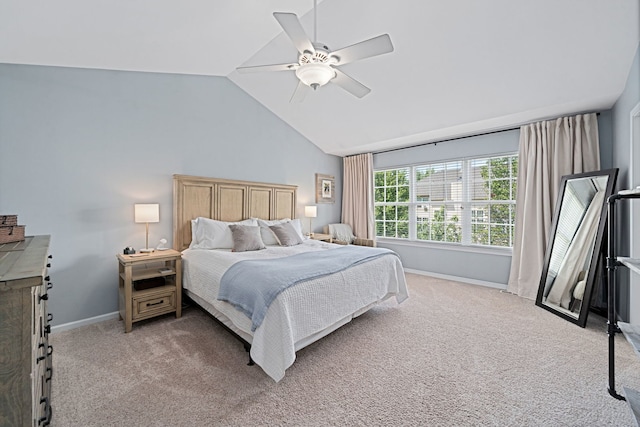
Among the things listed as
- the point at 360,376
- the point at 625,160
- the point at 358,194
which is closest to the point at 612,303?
the point at 360,376

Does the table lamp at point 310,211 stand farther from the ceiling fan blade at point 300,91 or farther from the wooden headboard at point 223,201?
the ceiling fan blade at point 300,91

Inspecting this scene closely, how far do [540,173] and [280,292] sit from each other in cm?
382

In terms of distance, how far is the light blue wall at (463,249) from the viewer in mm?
4043

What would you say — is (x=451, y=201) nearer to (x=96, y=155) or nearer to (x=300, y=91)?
(x=300, y=91)

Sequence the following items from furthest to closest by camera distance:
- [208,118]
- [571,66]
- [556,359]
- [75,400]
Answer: [208,118], [571,66], [556,359], [75,400]

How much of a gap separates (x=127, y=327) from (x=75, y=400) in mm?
970

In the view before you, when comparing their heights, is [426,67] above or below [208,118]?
above

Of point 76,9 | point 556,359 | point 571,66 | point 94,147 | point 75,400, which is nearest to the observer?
point 75,400

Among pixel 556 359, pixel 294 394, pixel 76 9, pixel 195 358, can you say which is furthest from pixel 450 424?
pixel 76 9

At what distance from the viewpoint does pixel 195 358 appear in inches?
90.0

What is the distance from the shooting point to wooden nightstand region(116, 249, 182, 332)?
2.74m

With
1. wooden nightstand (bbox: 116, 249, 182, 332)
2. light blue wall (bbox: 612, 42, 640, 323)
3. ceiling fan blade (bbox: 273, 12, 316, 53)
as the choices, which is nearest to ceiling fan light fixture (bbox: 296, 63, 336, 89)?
ceiling fan blade (bbox: 273, 12, 316, 53)

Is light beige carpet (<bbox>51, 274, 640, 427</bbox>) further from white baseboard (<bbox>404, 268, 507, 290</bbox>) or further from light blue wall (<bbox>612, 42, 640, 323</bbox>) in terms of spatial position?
white baseboard (<bbox>404, 268, 507, 290</bbox>)

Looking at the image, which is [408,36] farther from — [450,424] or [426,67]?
[450,424]
